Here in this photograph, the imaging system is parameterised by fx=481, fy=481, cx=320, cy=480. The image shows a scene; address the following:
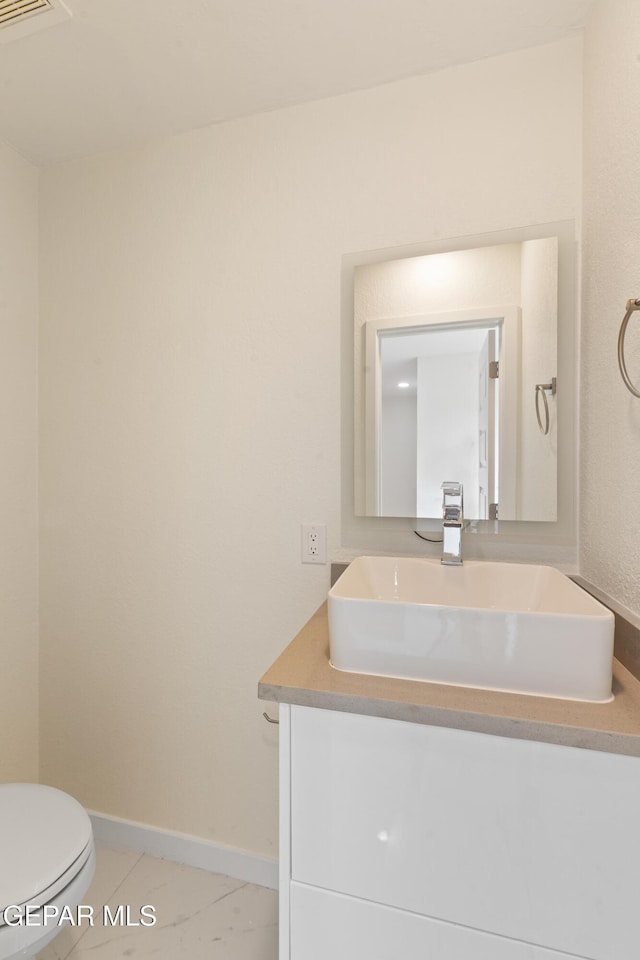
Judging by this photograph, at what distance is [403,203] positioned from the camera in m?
1.36

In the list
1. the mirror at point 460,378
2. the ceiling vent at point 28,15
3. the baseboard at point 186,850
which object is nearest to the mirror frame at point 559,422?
the mirror at point 460,378

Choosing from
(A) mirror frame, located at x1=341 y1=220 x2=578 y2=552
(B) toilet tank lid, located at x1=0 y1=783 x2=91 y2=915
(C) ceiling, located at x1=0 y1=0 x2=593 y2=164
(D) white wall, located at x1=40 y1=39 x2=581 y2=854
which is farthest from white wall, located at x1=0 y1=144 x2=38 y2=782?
(A) mirror frame, located at x1=341 y1=220 x2=578 y2=552

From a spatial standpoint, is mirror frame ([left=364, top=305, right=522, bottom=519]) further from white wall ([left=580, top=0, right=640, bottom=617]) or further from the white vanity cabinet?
the white vanity cabinet

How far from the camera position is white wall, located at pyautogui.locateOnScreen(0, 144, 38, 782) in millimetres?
1640

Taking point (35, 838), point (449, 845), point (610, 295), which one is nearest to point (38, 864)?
point (35, 838)

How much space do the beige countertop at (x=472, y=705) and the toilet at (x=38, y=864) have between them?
623 millimetres

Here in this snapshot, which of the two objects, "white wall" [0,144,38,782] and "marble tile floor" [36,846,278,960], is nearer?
"marble tile floor" [36,846,278,960]

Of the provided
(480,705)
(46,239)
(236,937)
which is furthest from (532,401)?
(46,239)

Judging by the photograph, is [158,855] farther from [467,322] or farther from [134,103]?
[134,103]

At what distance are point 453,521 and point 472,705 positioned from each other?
0.50 m

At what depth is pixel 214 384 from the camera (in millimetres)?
1540

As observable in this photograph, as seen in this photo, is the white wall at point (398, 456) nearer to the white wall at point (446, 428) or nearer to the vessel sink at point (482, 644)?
the white wall at point (446, 428)

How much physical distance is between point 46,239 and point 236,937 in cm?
231

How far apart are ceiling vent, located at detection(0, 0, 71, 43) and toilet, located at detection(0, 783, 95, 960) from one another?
1.90 meters
